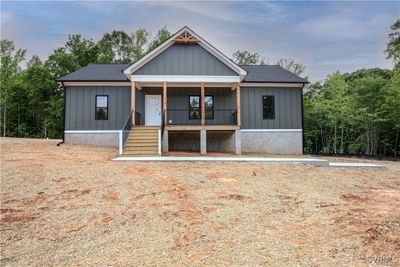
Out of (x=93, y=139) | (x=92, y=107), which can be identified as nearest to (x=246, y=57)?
(x=92, y=107)

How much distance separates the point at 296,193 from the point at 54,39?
125 feet

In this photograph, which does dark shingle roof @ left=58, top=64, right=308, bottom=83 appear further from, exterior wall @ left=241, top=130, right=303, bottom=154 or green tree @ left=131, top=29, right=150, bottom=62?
green tree @ left=131, top=29, right=150, bottom=62

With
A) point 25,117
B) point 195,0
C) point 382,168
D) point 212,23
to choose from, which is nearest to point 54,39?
point 25,117

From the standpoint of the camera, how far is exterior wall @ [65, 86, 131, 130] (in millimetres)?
17703

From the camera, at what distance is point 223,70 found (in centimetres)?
1670

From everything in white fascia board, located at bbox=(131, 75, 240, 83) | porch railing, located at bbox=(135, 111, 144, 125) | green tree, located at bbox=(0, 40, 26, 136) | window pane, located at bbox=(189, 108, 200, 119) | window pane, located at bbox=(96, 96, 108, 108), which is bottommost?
porch railing, located at bbox=(135, 111, 144, 125)

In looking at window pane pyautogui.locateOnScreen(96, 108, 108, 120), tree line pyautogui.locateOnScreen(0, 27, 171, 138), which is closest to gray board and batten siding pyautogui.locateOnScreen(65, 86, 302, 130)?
window pane pyautogui.locateOnScreen(96, 108, 108, 120)

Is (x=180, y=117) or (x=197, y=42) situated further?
(x=180, y=117)

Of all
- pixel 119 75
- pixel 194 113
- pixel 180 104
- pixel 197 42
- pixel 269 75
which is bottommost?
pixel 194 113

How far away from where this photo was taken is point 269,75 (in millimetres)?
19766

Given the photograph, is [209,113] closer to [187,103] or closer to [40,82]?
[187,103]

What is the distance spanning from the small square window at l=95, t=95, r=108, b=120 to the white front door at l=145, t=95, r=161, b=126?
242 cm

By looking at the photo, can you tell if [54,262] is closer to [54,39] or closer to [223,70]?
[223,70]

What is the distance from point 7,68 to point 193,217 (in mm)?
39600
